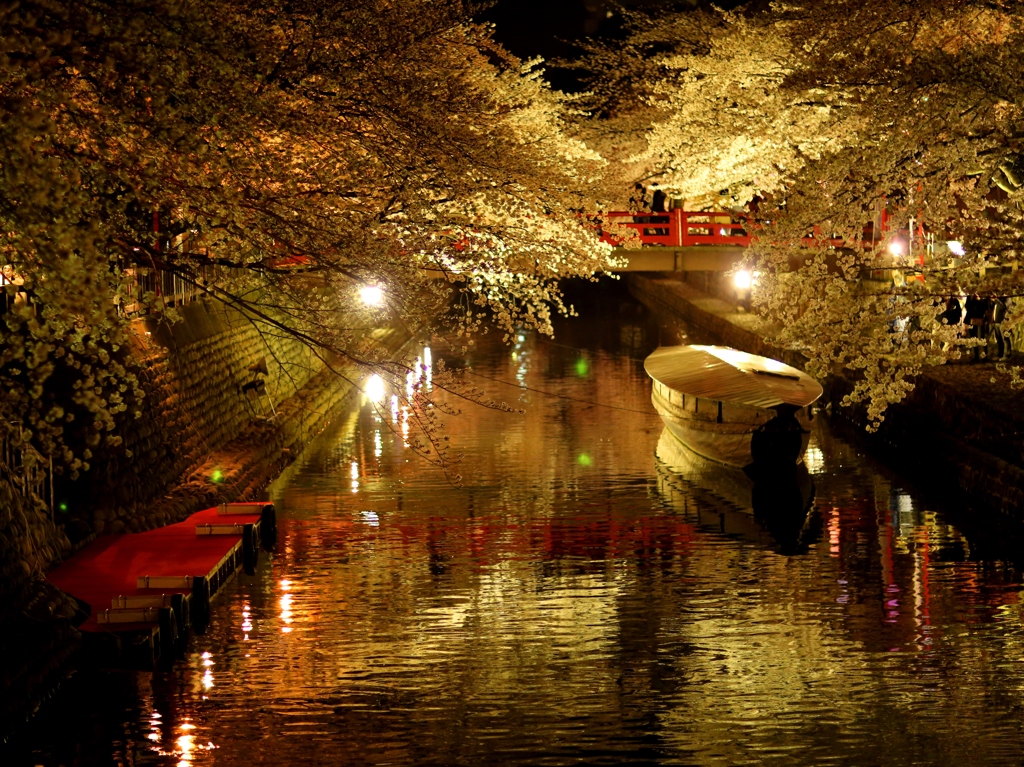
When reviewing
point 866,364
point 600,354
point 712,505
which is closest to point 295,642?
point 866,364

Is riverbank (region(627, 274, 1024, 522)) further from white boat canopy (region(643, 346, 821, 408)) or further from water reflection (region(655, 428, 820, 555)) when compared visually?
water reflection (region(655, 428, 820, 555))

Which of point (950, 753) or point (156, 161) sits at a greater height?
point (156, 161)

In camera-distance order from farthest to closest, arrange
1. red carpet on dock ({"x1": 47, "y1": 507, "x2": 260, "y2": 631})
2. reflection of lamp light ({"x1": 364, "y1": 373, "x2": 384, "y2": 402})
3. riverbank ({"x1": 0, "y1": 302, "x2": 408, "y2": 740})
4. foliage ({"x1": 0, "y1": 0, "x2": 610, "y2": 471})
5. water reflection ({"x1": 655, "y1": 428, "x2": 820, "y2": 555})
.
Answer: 1. reflection of lamp light ({"x1": 364, "y1": 373, "x2": 384, "y2": 402})
2. water reflection ({"x1": 655, "y1": 428, "x2": 820, "y2": 555})
3. red carpet on dock ({"x1": 47, "y1": 507, "x2": 260, "y2": 631})
4. riverbank ({"x1": 0, "y1": 302, "x2": 408, "y2": 740})
5. foliage ({"x1": 0, "y1": 0, "x2": 610, "y2": 471})

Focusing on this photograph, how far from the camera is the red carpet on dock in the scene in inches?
478

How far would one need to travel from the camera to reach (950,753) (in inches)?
374

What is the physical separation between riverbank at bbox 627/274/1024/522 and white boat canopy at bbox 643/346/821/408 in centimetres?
108

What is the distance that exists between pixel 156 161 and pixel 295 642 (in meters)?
5.00

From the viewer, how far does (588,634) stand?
12539mm

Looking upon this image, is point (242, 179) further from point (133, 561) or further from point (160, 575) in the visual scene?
point (133, 561)

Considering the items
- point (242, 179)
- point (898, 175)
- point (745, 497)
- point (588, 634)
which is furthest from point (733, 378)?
point (242, 179)

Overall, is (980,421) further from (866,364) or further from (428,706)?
(428,706)

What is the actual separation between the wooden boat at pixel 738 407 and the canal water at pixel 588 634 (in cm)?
59

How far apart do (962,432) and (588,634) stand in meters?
9.21

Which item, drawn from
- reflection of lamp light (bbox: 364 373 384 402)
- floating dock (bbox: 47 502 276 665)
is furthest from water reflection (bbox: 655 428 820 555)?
reflection of lamp light (bbox: 364 373 384 402)
